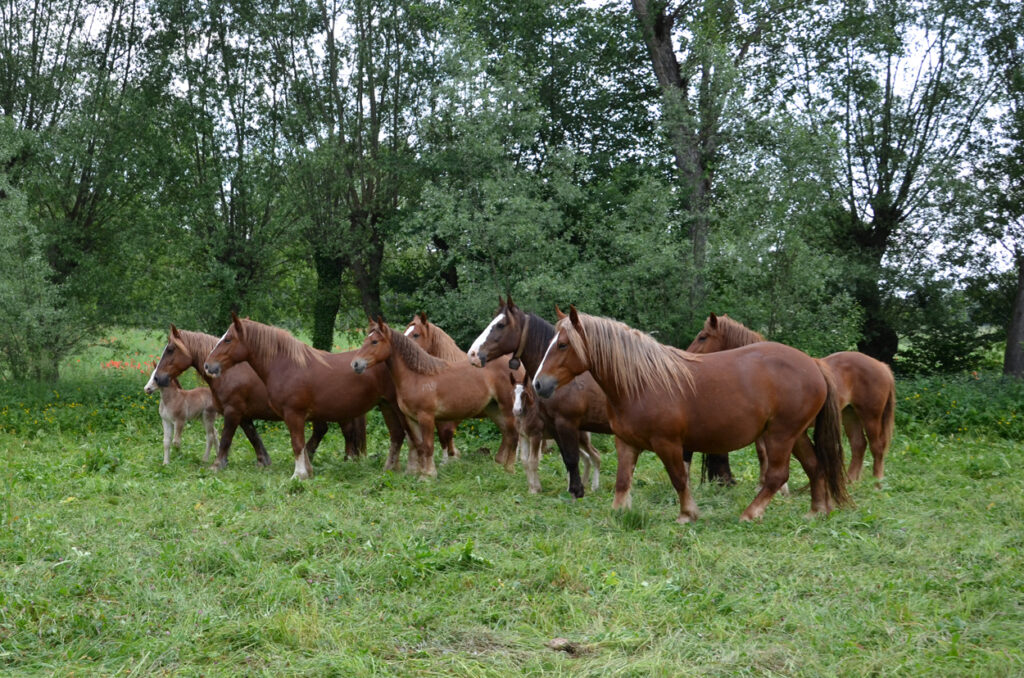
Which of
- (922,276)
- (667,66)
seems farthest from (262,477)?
(922,276)

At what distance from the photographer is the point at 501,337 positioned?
9.06m

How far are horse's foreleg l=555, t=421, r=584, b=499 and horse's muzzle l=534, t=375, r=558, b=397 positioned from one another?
163 centimetres

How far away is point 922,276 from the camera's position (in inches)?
781

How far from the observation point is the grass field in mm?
A: 4293

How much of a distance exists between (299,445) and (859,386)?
6.80 metres

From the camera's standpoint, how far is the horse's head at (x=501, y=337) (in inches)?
352

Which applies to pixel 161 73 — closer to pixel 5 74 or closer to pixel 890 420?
pixel 5 74

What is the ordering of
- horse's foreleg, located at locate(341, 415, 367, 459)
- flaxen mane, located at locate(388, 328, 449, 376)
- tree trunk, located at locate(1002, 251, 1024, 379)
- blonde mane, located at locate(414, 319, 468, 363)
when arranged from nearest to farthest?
flaxen mane, located at locate(388, 328, 449, 376)
blonde mane, located at locate(414, 319, 468, 363)
horse's foreleg, located at locate(341, 415, 367, 459)
tree trunk, located at locate(1002, 251, 1024, 379)

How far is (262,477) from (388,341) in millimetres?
2273

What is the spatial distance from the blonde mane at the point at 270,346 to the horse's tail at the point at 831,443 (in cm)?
602

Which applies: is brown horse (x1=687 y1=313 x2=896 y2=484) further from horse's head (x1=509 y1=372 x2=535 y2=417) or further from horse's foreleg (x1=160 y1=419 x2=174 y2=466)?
horse's foreleg (x1=160 y1=419 x2=174 y2=466)

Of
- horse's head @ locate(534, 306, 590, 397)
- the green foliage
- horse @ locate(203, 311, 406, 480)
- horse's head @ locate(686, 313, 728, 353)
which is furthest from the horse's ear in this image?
the green foliage

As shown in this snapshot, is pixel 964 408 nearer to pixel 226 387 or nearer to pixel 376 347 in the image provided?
pixel 376 347

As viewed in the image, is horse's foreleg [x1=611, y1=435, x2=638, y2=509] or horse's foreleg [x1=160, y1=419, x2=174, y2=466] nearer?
horse's foreleg [x1=611, y1=435, x2=638, y2=509]
